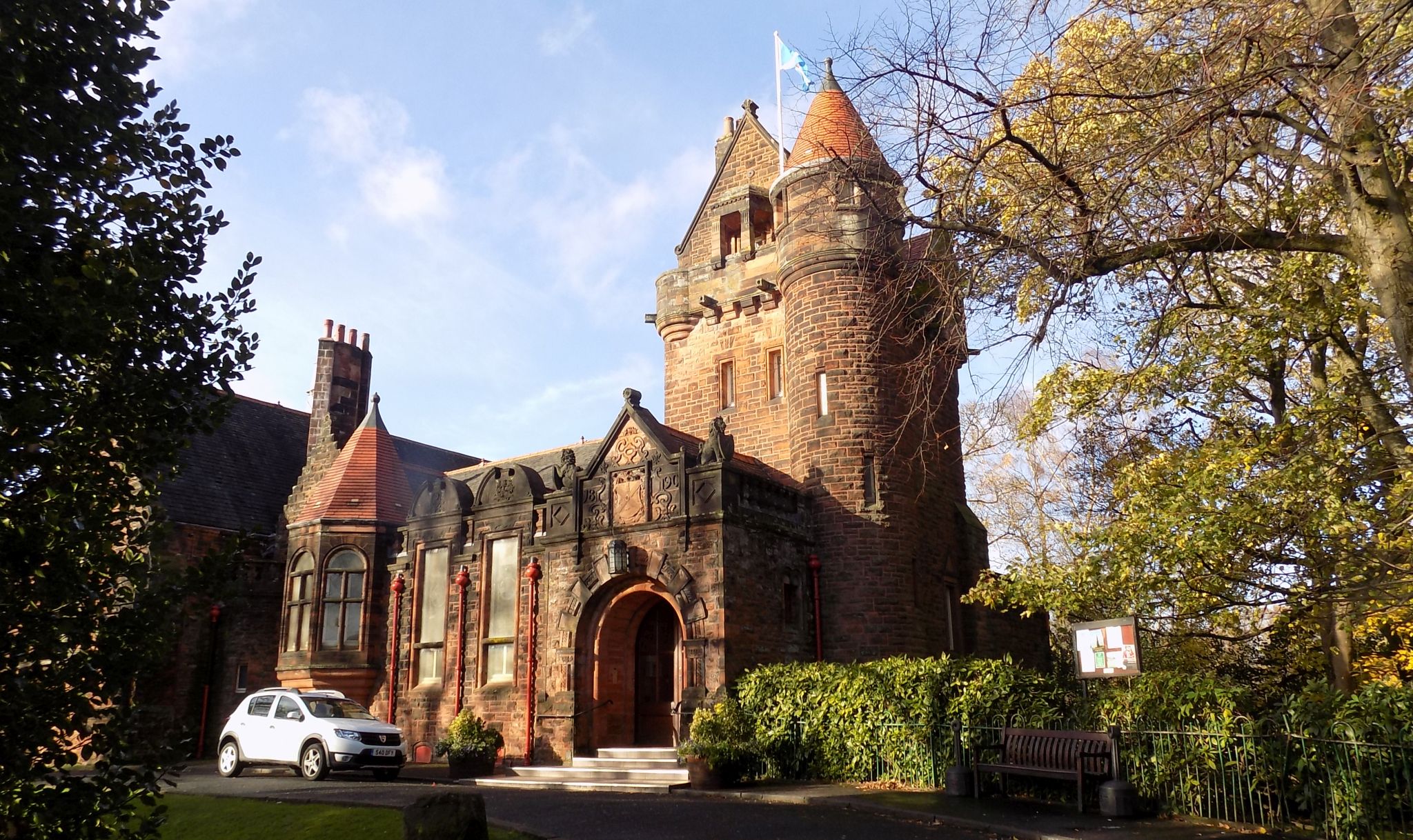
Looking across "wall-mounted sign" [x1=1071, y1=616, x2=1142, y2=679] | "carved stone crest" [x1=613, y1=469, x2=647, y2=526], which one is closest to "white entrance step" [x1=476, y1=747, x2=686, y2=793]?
"carved stone crest" [x1=613, y1=469, x2=647, y2=526]

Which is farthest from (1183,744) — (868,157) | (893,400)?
(893,400)

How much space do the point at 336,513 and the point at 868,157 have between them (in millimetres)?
19025

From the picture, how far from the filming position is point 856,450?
66.9 feet

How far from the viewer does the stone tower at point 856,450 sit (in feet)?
64.5

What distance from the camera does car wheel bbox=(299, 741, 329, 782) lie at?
58.4ft

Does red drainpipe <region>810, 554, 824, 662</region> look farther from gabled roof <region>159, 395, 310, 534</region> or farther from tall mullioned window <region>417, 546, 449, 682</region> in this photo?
gabled roof <region>159, 395, 310, 534</region>

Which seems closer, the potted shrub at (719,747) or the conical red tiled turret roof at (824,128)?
the potted shrub at (719,747)

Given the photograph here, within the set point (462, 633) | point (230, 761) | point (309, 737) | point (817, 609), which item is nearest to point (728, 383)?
point (817, 609)

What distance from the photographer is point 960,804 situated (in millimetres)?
12516

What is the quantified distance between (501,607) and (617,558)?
428cm

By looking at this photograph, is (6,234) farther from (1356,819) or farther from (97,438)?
(1356,819)

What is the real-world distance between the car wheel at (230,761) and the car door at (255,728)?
158 millimetres

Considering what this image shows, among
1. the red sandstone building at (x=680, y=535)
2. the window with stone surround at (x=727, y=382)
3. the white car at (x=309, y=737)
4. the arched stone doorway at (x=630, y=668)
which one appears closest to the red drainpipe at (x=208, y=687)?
the red sandstone building at (x=680, y=535)

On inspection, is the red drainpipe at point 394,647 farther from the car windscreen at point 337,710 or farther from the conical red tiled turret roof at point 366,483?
the car windscreen at point 337,710
